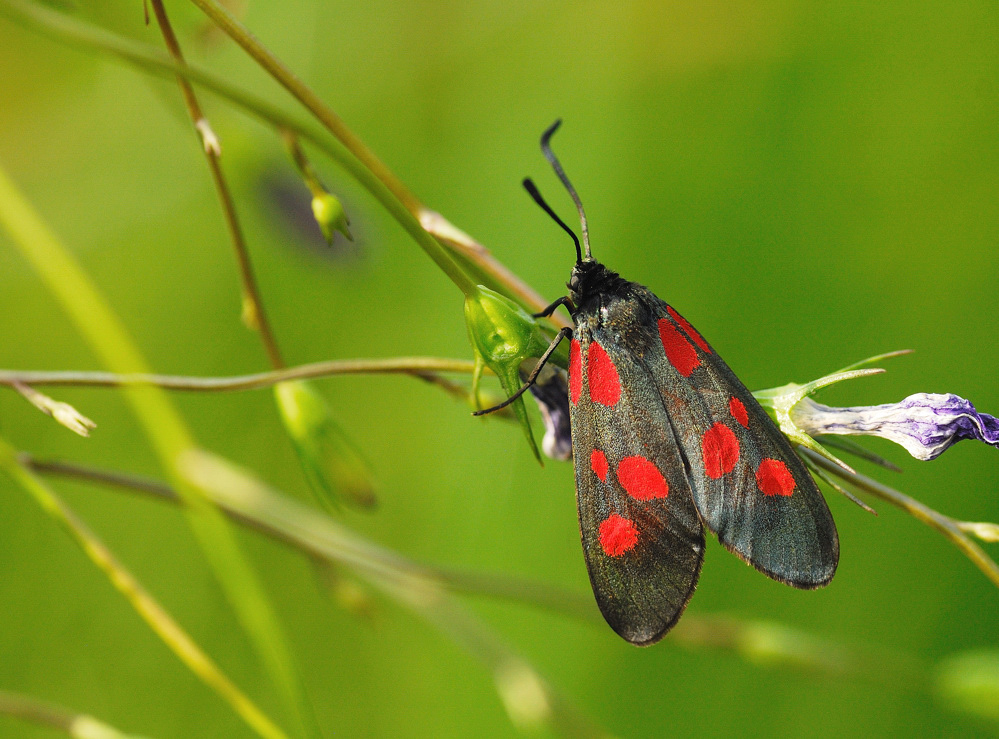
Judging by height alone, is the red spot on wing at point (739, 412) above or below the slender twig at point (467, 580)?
above

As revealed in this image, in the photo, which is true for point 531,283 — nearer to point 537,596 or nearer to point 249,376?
point 537,596

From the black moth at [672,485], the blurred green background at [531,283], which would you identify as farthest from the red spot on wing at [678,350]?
the blurred green background at [531,283]

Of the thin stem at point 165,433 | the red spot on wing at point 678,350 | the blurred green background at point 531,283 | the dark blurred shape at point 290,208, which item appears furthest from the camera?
the blurred green background at point 531,283

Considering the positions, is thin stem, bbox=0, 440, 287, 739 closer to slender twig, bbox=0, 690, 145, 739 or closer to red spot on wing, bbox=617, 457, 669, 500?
slender twig, bbox=0, 690, 145, 739

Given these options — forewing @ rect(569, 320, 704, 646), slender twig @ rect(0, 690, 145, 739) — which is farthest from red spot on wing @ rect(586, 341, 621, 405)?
slender twig @ rect(0, 690, 145, 739)

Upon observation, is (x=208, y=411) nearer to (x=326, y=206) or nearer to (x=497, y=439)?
(x=497, y=439)

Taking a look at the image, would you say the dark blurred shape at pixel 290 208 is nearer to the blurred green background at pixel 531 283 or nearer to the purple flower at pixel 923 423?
the blurred green background at pixel 531 283

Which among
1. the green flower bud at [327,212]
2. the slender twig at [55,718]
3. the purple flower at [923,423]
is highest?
the green flower bud at [327,212]
